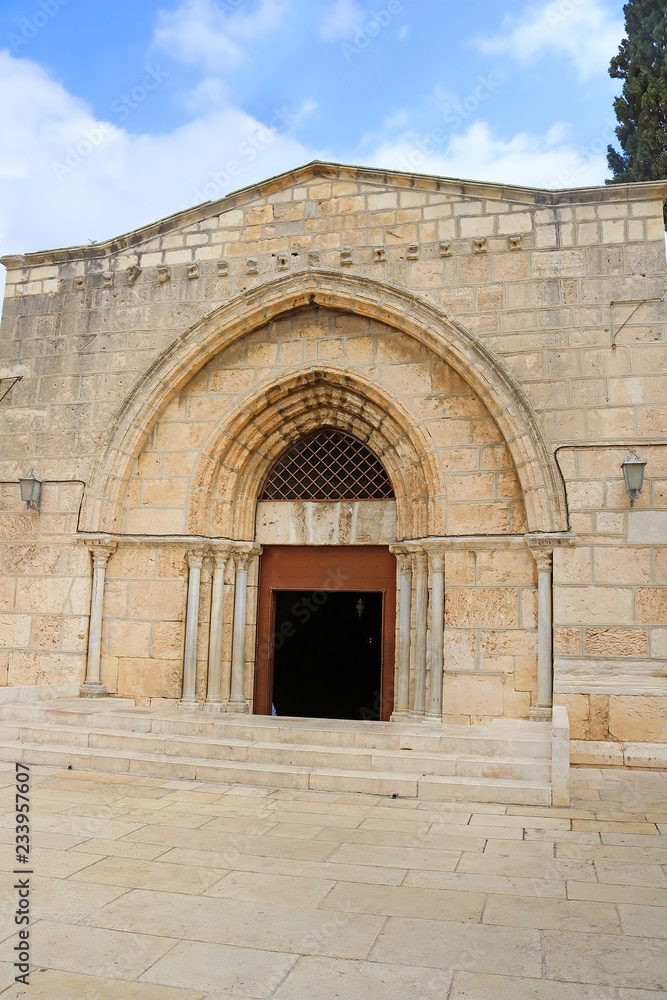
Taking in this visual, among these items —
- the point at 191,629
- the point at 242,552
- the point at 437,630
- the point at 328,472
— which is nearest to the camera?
the point at 437,630

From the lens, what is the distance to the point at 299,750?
6164 millimetres

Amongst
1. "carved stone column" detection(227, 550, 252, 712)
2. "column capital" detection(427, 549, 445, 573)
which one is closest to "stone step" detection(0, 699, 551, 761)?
"carved stone column" detection(227, 550, 252, 712)

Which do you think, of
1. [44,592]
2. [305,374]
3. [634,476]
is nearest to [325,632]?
[44,592]

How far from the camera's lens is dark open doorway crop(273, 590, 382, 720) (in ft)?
34.0

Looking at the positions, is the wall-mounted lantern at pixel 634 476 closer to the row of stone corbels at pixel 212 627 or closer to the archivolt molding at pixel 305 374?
the archivolt molding at pixel 305 374

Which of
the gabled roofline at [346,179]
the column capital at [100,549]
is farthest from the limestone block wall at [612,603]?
the column capital at [100,549]

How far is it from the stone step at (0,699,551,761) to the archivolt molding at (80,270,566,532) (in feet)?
6.08

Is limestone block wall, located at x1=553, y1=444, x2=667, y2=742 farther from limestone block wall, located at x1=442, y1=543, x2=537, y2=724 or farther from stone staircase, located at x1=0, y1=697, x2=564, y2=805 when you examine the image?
stone staircase, located at x1=0, y1=697, x2=564, y2=805

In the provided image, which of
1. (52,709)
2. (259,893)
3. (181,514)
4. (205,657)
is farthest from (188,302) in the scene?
(259,893)

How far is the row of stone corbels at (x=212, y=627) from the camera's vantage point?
8031 millimetres

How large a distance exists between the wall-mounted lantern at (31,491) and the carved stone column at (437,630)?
4120 millimetres

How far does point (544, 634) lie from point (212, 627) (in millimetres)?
3349

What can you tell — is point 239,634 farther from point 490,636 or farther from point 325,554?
point 490,636

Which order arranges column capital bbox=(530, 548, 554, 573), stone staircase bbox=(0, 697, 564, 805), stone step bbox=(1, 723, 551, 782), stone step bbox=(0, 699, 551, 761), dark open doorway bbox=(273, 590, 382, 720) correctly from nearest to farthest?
stone staircase bbox=(0, 697, 564, 805) → stone step bbox=(1, 723, 551, 782) → stone step bbox=(0, 699, 551, 761) → column capital bbox=(530, 548, 554, 573) → dark open doorway bbox=(273, 590, 382, 720)
